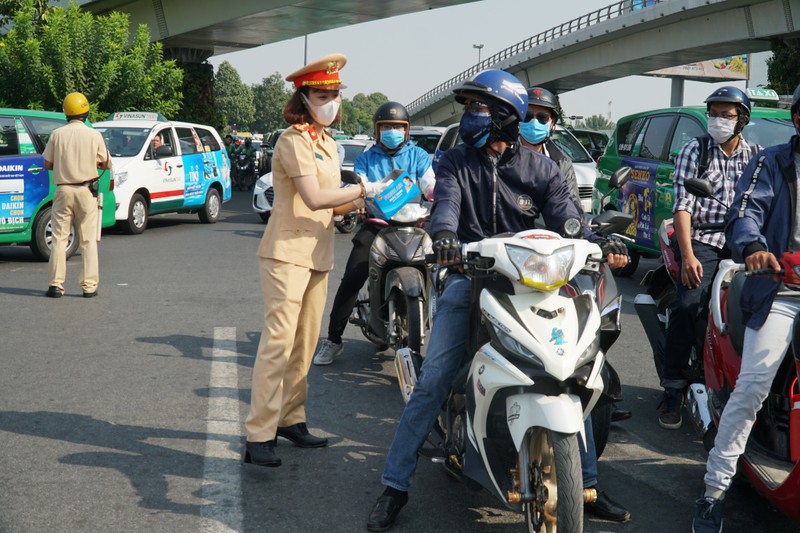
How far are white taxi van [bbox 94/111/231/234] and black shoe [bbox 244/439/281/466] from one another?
11.5 metres

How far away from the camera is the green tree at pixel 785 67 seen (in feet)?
97.0

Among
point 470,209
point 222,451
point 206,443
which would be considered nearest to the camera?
point 470,209

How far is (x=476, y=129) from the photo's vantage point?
14.0 ft

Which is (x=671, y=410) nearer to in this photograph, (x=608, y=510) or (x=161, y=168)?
(x=608, y=510)

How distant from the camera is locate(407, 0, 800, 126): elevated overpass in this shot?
103 feet

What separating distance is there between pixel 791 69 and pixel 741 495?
28.2 metres

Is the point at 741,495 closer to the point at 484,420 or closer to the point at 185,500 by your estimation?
the point at 484,420

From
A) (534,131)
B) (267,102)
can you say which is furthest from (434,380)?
(267,102)

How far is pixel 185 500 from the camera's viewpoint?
437 cm

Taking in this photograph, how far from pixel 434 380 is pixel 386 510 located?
57 centimetres

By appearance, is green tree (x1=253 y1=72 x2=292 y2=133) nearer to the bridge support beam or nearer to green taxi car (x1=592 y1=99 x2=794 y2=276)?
the bridge support beam

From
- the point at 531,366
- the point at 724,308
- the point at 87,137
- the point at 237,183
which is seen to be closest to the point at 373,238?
the point at 724,308

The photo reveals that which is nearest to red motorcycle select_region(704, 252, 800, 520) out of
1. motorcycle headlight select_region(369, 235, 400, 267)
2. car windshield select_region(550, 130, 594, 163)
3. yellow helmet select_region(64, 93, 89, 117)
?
motorcycle headlight select_region(369, 235, 400, 267)

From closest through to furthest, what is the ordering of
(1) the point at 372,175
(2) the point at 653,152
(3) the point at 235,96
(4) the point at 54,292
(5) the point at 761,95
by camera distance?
1. (1) the point at 372,175
2. (5) the point at 761,95
3. (4) the point at 54,292
4. (2) the point at 653,152
5. (3) the point at 235,96
